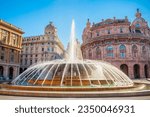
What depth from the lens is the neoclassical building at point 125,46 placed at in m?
37.2

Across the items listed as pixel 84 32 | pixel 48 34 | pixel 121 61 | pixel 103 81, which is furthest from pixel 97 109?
pixel 48 34

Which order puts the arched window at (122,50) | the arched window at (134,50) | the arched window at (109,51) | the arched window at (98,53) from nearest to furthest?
the arched window at (122,50) → the arched window at (134,50) → the arched window at (109,51) → the arched window at (98,53)

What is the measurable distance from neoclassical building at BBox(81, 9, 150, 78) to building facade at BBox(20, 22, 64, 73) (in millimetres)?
18074

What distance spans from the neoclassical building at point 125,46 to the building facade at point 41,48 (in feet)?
59.3

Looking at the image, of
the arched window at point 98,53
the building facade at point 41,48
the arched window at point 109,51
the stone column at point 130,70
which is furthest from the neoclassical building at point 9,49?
the stone column at point 130,70

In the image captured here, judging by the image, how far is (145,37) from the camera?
38906 millimetres

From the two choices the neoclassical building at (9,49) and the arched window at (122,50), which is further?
the arched window at (122,50)

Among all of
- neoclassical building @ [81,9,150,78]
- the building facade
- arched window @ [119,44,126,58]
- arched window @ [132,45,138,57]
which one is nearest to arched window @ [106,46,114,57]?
neoclassical building @ [81,9,150,78]

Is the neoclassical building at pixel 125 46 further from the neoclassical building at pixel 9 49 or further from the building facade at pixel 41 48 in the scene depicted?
the neoclassical building at pixel 9 49

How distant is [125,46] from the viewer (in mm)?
37844

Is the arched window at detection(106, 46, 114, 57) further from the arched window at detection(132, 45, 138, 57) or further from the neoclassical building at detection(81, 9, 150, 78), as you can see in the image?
the arched window at detection(132, 45, 138, 57)

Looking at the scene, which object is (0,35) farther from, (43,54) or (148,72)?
(148,72)

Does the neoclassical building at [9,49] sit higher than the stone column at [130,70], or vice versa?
the neoclassical building at [9,49]

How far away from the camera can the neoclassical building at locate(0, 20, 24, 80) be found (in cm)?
3509
